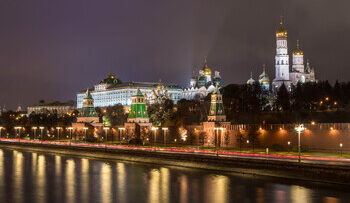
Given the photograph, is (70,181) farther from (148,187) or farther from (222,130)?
(222,130)

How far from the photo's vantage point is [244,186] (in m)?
28.5

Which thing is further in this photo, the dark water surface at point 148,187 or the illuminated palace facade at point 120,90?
the illuminated palace facade at point 120,90

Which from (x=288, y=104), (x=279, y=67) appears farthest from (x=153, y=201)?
(x=279, y=67)

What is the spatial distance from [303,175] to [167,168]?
12291mm

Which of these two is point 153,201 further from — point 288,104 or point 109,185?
point 288,104

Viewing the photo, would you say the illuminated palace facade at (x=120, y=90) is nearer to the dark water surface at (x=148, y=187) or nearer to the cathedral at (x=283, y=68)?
the cathedral at (x=283, y=68)

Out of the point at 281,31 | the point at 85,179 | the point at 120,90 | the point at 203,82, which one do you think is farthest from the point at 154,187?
the point at 120,90

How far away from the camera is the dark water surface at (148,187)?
2544 centimetres

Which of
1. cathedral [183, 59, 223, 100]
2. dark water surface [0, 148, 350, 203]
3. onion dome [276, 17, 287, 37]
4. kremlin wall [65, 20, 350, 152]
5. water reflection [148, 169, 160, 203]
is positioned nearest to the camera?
dark water surface [0, 148, 350, 203]

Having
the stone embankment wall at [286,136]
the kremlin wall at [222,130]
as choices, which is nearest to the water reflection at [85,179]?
the kremlin wall at [222,130]

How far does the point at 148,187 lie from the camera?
2920 cm

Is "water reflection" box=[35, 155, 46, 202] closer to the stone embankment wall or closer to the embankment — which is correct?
the embankment

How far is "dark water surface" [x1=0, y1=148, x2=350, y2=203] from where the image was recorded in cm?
2544

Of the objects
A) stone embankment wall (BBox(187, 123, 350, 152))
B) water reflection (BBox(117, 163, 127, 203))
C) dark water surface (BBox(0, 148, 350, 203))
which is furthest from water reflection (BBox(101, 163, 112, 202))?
stone embankment wall (BBox(187, 123, 350, 152))
